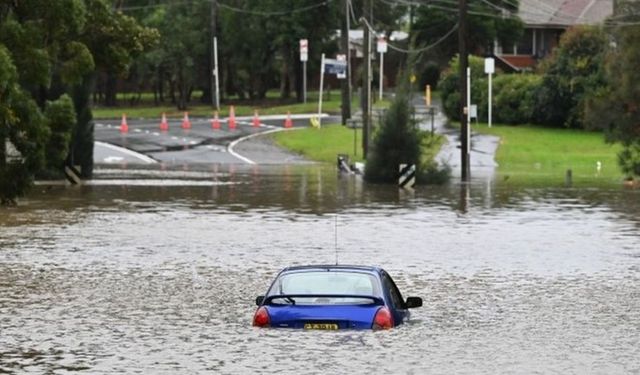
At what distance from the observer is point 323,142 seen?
73.9 meters

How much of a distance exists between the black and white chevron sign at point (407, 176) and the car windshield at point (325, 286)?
112 ft

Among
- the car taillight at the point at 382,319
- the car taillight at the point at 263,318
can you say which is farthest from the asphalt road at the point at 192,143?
the car taillight at the point at 382,319

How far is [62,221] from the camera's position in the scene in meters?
38.4

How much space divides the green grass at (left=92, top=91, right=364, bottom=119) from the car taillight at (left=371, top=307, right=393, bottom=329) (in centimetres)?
7259

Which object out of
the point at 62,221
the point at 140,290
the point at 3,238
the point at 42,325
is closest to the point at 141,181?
the point at 62,221

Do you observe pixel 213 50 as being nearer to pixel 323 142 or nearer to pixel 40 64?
pixel 323 142

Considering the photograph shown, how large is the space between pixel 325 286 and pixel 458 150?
51.3 metres

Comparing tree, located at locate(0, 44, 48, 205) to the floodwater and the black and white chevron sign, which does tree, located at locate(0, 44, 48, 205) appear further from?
the black and white chevron sign

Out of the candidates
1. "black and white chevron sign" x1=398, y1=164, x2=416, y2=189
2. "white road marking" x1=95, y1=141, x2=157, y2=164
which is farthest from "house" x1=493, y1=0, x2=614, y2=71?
"black and white chevron sign" x1=398, y1=164, x2=416, y2=189

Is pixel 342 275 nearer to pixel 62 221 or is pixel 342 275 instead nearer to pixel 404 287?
pixel 404 287

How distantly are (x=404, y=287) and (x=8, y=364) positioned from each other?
9.60 meters

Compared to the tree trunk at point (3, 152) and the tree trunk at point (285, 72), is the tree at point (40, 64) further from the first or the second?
the tree trunk at point (285, 72)

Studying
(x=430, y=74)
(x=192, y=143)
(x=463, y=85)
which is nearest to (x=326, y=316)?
(x=463, y=85)

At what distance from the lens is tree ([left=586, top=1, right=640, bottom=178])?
56.2 m
